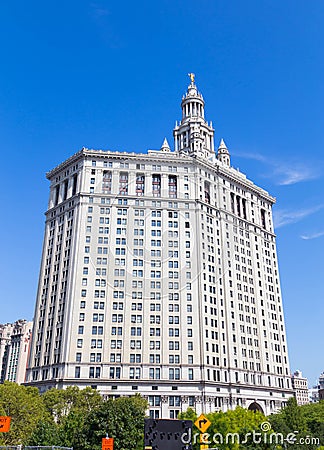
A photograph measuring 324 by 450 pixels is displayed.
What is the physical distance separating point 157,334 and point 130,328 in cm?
629

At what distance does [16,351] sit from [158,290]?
115 metres

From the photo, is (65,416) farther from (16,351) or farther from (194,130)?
(16,351)

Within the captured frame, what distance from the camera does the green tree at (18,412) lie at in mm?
60062

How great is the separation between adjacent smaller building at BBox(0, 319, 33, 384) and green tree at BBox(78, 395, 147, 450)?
13957 cm

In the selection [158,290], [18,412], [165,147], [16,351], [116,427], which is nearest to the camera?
[116,427]

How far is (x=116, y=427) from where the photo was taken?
5075 cm

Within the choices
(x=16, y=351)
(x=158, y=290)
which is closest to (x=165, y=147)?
(x=158, y=290)

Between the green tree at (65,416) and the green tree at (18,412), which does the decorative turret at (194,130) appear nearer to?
the green tree at (65,416)

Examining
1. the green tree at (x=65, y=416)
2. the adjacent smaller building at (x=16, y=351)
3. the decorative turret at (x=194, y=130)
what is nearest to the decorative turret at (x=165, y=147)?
the decorative turret at (x=194, y=130)

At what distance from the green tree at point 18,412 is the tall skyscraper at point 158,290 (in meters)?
22.8

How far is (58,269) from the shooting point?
→ 104 meters

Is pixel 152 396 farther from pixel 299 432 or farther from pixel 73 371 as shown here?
pixel 299 432

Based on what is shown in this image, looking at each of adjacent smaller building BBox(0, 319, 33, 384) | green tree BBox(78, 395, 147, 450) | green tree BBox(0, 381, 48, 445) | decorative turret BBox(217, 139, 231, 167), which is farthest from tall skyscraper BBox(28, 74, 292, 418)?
adjacent smaller building BBox(0, 319, 33, 384)

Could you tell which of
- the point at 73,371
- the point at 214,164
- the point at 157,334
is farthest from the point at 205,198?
the point at 73,371
